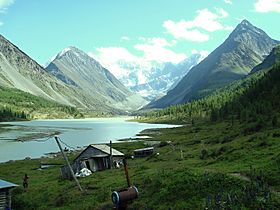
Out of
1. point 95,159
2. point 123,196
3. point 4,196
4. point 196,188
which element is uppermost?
point 123,196

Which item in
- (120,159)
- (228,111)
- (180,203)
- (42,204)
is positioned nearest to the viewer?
(180,203)

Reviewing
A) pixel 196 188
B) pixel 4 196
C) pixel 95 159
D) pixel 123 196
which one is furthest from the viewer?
pixel 95 159

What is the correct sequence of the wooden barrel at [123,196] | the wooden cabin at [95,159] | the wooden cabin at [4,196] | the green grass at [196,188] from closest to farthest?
the wooden barrel at [123,196] → the green grass at [196,188] → the wooden cabin at [4,196] → the wooden cabin at [95,159]

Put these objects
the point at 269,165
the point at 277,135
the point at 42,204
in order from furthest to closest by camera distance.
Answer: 1. the point at 277,135
2. the point at 42,204
3. the point at 269,165

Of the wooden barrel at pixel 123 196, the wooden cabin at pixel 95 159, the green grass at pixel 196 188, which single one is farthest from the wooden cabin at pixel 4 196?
the wooden cabin at pixel 95 159

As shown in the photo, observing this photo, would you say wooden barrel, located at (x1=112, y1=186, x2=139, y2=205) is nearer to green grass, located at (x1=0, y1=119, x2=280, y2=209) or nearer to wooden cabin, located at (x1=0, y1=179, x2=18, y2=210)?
green grass, located at (x1=0, y1=119, x2=280, y2=209)

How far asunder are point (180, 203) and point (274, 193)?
7.75m

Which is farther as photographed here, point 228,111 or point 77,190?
point 228,111

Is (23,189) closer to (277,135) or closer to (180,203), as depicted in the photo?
(180,203)

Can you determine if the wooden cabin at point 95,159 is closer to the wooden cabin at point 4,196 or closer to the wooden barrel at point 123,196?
the wooden cabin at point 4,196

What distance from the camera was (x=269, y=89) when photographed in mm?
145250

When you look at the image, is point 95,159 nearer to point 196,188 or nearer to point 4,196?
point 4,196

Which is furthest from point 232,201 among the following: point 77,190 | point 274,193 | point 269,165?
point 77,190

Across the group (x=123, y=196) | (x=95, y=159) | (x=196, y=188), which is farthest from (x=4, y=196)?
(x=95, y=159)
